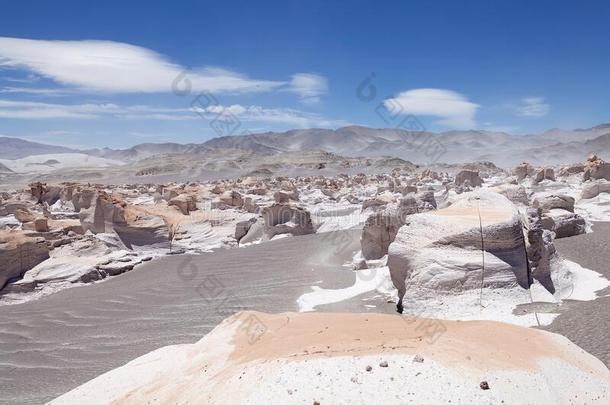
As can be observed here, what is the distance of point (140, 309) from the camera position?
7.62m

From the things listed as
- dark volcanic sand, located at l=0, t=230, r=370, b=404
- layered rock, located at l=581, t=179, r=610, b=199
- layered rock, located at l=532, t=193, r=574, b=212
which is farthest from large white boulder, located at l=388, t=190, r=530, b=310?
layered rock, located at l=581, t=179, r=610, b=199

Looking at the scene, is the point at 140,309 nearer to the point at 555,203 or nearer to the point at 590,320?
the point at 590,320

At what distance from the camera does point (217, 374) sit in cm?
356

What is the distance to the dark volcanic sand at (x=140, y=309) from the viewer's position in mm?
5637

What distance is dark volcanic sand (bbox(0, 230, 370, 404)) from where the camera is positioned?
564cm

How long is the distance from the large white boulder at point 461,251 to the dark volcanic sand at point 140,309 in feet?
5.87

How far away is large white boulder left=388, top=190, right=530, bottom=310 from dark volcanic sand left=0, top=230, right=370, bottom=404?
179 centimetres

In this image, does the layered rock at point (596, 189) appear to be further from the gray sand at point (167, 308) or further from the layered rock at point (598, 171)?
the layered rock at point (598, 171)

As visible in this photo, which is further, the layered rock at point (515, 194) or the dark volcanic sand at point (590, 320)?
the layered rock at point (515, 194)

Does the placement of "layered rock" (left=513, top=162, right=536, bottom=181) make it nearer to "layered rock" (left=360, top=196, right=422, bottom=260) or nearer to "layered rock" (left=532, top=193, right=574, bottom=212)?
"layered rock" (left=532, top=193, right=574, bottom=212)

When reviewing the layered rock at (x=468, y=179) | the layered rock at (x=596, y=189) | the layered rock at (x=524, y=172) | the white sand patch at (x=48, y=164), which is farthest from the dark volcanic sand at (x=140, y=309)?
the white sand patch at (x=48, y=164)

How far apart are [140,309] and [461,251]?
469 centimetres

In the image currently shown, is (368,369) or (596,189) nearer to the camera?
(368,369)

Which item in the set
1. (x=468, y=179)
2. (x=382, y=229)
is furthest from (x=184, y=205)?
(x=468, y=179)
